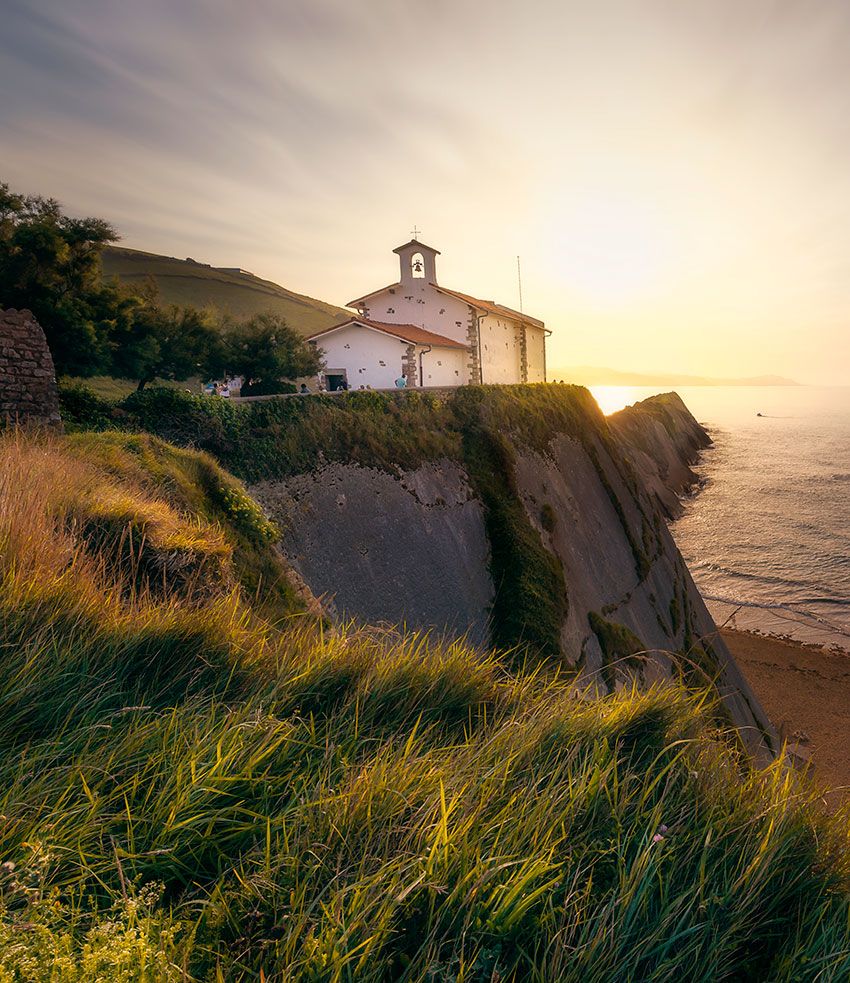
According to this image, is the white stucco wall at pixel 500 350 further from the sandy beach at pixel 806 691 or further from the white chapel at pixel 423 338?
the sandy beach at pixel 806 691

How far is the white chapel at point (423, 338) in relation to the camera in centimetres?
3312

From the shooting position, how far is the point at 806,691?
25781mm

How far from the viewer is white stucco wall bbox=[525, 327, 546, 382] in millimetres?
45284

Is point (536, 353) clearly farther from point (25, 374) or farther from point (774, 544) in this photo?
point (25, 374)

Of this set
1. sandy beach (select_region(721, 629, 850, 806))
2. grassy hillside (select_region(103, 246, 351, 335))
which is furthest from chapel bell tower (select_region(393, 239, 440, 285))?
grassy hillside (select_region(103, 246, 351, 335))

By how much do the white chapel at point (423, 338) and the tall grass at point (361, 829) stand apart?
30247 mm

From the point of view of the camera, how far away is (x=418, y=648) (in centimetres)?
426

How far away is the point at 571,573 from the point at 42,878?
18.5 metres

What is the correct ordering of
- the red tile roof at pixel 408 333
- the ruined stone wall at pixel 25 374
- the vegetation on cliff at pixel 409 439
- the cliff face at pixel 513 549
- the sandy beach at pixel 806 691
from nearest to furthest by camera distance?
the ruined stone wall at pixel 25 374 < the vegetation on cliff at pixel 409 439 < the cliff face at pixel 513 549 < the sandy beach at pixel 806 691 < the red tile roof at pixel 408 333

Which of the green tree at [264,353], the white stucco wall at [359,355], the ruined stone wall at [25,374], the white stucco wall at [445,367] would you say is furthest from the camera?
the white stucco wall at [445,367]

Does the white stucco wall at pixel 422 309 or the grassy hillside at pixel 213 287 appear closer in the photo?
the white stucco wall at pixel 422 309

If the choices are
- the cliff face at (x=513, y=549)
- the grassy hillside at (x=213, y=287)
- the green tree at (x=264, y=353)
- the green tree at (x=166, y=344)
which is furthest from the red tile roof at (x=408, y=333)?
the grassy hillside at (x=213, y=287)

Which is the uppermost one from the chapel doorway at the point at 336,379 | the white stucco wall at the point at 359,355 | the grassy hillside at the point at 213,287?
the grassy hillside at the point at 213,287

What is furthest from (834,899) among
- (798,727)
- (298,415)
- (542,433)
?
(798,727)
